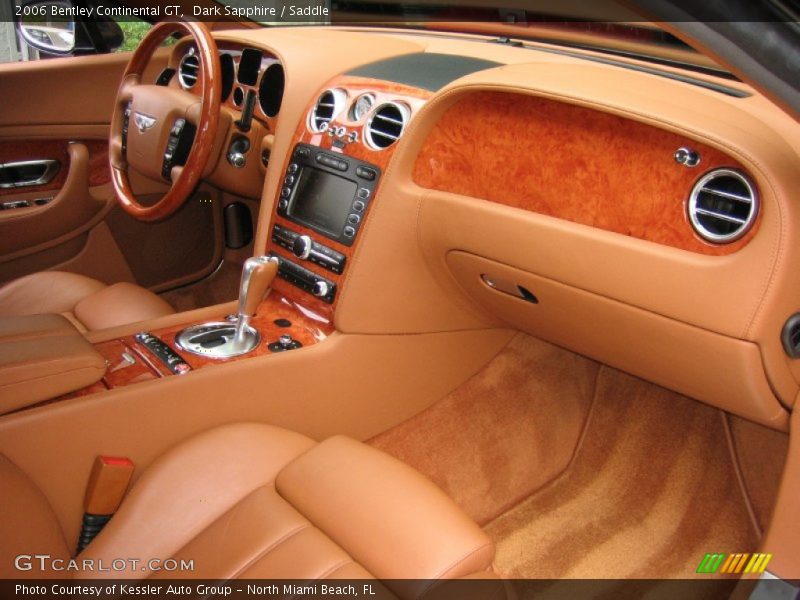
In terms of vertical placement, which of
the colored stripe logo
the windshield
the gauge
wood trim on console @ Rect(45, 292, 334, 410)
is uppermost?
the windshield

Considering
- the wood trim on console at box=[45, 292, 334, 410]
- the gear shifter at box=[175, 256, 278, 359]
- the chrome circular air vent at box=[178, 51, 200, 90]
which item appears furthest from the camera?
the chrome circular air vent at box=[178, 51, 200, 90]

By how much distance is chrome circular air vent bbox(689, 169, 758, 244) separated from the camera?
3.75 ft

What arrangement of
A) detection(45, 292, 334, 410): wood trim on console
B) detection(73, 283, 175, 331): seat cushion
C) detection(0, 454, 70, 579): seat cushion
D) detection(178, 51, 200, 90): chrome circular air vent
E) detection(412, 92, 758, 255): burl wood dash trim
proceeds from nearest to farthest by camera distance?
detection(0, 454, 70, 579): seat cushion, detection(412, 92, 758, 255): burl wood dash trim, detection(45, 292, 334, 410): wood trim on console, detection(73, 283, 175, 331): seat cushion, detection(178, 51, 200, 90): chrome circular air vent

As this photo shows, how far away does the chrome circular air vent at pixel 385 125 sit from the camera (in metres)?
1.64

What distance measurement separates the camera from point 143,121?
6.70ft

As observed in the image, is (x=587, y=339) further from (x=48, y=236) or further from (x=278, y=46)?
(x=48, y=236)

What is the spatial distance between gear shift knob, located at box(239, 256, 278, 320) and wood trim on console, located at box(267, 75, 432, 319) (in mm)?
157

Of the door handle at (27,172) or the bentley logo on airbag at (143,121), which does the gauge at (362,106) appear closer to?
the bentley logo on airbag at (143,121)

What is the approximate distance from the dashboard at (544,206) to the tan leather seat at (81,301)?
336mm

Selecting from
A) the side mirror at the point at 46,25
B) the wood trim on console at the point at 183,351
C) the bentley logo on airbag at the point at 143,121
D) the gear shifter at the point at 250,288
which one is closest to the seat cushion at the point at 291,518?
the wood trim on console at the point at 183,351

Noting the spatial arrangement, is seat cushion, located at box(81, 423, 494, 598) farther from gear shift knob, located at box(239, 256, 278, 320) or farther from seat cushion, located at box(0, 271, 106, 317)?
seat cushion, located at box(0, 271, 106, 317)

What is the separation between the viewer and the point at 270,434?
143 centimetres

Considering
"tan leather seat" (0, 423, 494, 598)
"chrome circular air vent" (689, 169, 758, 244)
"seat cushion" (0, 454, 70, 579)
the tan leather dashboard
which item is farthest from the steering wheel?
"chrome circular air vent" (689, 169, 758, 244)

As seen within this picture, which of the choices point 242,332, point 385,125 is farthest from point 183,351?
point 385,125
